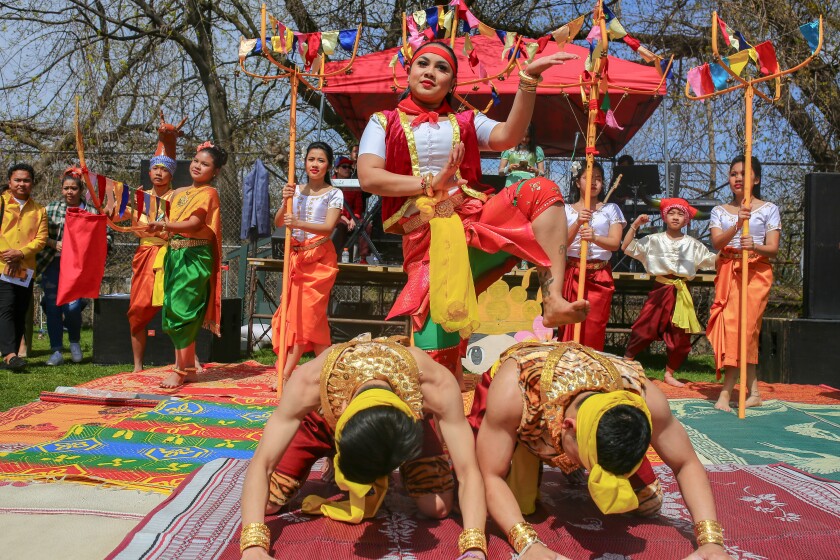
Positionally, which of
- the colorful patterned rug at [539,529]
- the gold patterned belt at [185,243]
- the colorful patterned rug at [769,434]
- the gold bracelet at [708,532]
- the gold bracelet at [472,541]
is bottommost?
the colorful patterned rug at [769,434]

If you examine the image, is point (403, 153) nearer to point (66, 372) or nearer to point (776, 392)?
point (776, 392)

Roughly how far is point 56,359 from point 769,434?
18.1 feet

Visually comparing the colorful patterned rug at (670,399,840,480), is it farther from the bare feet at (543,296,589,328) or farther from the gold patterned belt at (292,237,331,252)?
the gold patterned belt at (292,237,331,252)

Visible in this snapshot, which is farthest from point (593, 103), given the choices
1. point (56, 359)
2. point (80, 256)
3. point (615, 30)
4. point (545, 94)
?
point (56, 359)

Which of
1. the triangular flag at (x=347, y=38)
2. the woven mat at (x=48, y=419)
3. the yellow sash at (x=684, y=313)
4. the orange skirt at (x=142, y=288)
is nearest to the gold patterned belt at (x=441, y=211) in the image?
the woven mat at (x=48, y=419)

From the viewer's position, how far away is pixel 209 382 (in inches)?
227

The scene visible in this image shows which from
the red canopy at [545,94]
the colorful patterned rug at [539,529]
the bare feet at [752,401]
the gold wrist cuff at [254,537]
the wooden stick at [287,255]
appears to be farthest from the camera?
the red canopy at [545,94]

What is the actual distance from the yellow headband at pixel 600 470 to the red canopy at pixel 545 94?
21.5ft

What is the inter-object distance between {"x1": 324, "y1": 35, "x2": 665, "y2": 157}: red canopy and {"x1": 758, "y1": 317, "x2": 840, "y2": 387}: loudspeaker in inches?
119

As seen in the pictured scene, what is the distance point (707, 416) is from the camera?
4.86 meters

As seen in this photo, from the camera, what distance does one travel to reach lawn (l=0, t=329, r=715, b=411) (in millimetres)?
5285

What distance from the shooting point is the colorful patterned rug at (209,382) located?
525 cm

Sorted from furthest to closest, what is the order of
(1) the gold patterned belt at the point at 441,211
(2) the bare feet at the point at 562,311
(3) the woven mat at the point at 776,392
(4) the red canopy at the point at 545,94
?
1. (4) the red canopy at the point at 545,94
2. (3) the woven mat at the point at 776,392
3. (1) the gold patterned belt at the point at 441,211
4. (2) the bare feet at the point at 562,311

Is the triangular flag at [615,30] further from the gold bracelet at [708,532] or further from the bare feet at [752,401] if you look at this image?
the gold bracelet at [708,532]
